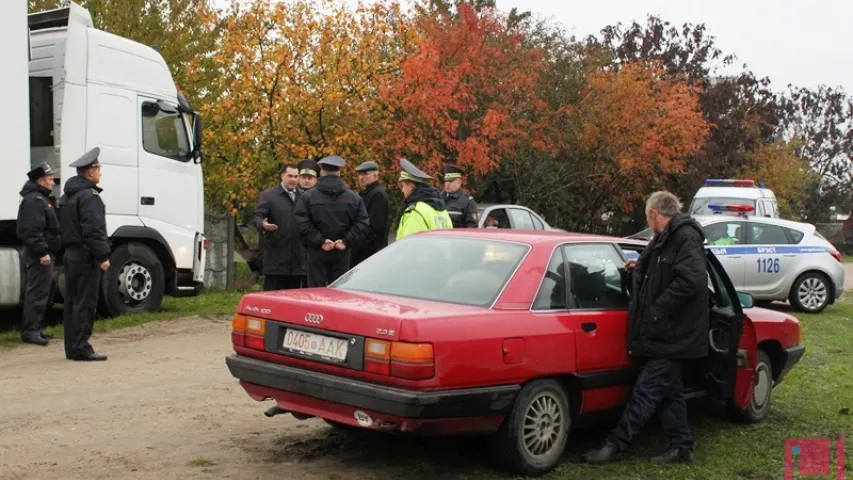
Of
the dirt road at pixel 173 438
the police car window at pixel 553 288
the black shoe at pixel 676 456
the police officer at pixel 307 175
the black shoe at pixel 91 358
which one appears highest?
the police officer at pixel 307 175

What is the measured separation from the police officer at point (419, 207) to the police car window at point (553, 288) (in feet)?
8.36

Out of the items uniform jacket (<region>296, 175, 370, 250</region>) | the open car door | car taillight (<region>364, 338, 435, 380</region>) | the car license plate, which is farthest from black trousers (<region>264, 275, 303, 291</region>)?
car taillight (<region>364, 338, 435, 380</region>)

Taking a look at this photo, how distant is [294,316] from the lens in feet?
18.6

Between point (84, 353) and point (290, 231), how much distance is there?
246 cm

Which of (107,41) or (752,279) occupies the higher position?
(107,41)

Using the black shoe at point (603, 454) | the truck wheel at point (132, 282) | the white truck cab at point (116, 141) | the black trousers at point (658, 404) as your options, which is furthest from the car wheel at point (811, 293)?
the black shoe at point (603, 454)

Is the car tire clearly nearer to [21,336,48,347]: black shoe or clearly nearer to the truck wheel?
[21,336,48,347]: black shoe

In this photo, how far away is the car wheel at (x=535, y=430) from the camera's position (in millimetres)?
5477

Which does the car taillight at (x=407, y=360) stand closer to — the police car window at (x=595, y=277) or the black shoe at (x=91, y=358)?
the police car window at (x=595, y=277)

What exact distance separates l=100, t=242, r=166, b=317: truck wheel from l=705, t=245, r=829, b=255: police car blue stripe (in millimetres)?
8273

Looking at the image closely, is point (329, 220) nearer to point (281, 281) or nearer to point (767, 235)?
point (281, 281)

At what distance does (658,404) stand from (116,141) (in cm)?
794

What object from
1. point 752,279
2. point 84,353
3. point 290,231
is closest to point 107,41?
point 290,231

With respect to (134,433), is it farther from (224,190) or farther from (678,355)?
(224,190)
